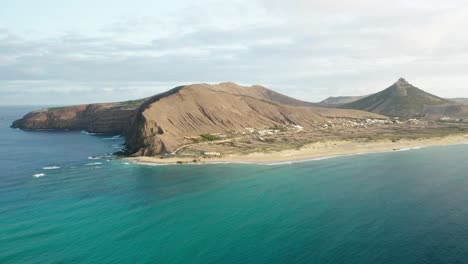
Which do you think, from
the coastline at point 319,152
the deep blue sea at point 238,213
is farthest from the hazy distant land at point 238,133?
the deep blue sea at point 238,213

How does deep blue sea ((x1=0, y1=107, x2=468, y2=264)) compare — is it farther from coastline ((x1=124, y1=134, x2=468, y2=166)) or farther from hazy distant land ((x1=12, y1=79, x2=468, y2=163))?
hazy distant land ((x1=12, y1=79, x2=468, y2=163))

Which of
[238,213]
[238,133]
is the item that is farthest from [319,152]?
[238,213]

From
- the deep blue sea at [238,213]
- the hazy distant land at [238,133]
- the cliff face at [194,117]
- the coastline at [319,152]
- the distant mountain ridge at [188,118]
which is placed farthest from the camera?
the distant mountain ridge at [188,118]

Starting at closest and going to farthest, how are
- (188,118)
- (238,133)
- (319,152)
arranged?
(319,152) < (238,133) < (188,118)

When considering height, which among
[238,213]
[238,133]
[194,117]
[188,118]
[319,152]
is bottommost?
[238,213]

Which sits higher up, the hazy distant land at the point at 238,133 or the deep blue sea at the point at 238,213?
the hazy distant land at the point at 238,133

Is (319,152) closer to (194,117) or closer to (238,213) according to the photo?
(194,117)

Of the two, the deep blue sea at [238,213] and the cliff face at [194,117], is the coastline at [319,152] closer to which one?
the deep blue sea at [238,213]
